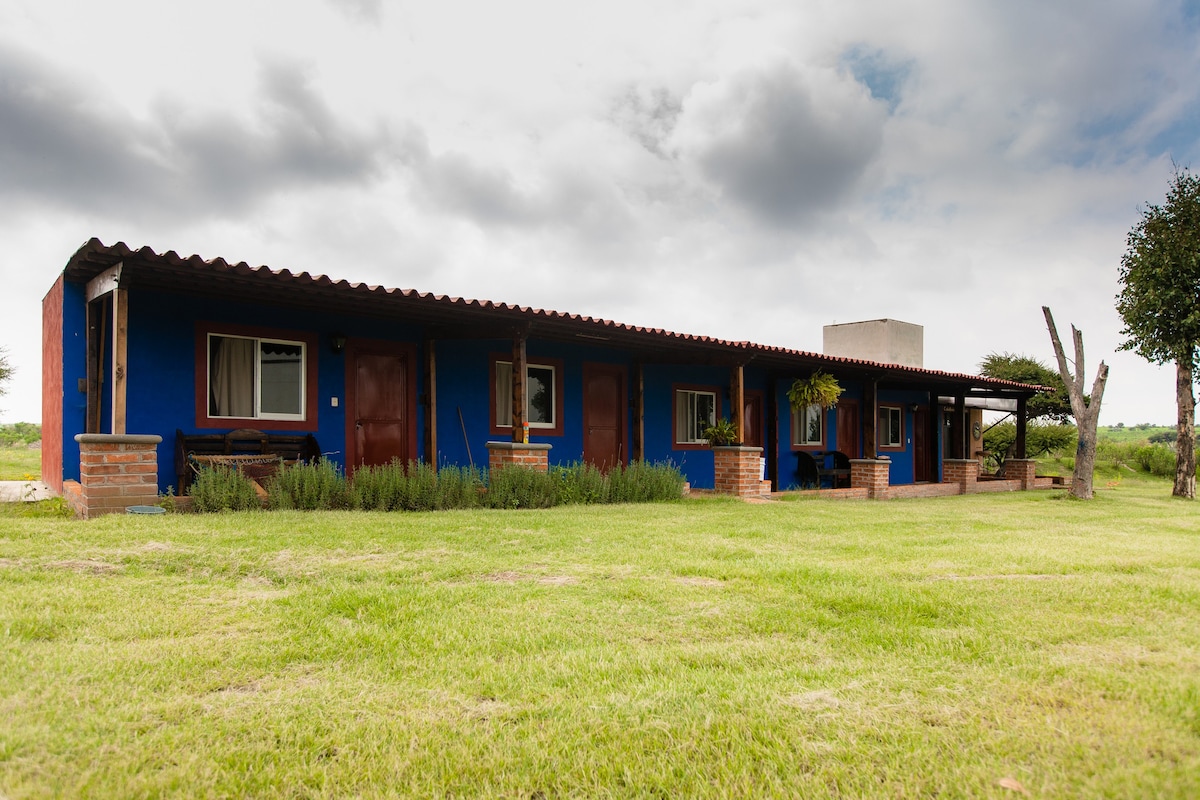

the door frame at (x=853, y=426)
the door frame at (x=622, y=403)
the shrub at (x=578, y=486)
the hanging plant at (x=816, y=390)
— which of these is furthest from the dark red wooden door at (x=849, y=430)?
the shrub at (x=578, y=486)

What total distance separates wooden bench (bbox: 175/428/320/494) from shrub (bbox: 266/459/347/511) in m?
0.65

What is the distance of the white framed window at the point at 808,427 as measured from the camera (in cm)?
1658

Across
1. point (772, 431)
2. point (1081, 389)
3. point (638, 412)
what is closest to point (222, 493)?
point (638, 412)

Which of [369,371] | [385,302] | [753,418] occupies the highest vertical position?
[385,302]

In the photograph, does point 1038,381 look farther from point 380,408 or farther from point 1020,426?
point 380,408

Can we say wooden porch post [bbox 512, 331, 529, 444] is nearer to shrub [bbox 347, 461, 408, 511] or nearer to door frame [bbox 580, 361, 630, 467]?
shrub [bbox 347, 461, 408, 511]

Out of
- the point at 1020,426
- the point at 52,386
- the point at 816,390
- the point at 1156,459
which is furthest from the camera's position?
the point at 1156,459

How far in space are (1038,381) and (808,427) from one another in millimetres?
17368

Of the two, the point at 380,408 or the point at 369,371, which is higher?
the point at 369,371

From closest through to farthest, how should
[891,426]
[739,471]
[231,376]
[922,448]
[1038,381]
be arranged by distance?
[231,376] < [739,471] < [891,426] < [922,448] < [1038,381]

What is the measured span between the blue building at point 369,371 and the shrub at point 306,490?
61.3 inches

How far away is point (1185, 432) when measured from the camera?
1605 cm

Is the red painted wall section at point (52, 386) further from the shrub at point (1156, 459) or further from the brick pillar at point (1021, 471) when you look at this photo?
the shrub at point (1156, 459)

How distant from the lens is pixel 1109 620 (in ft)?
12.4
